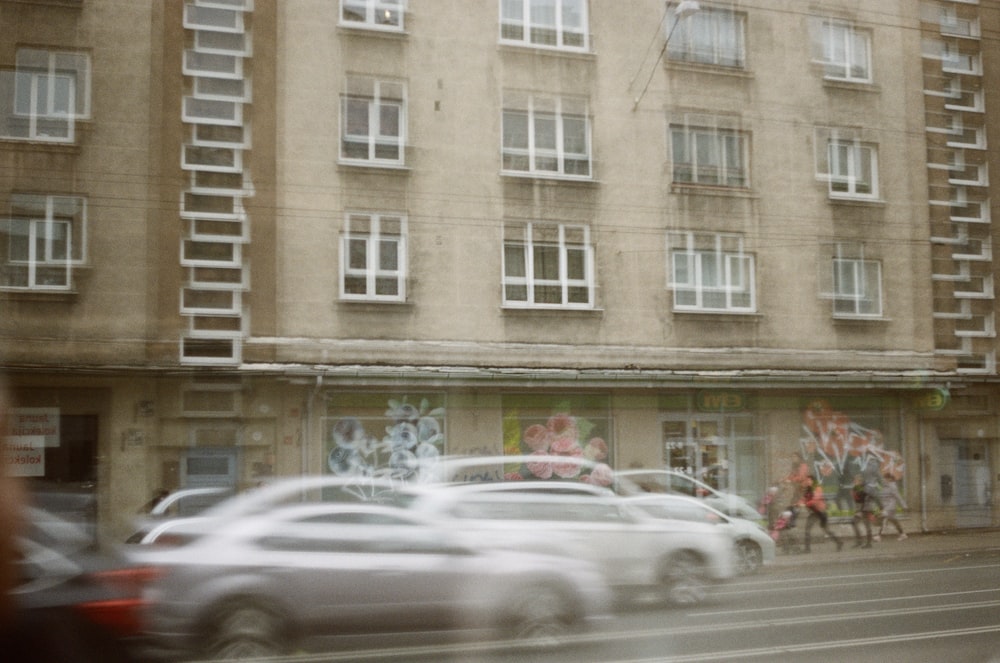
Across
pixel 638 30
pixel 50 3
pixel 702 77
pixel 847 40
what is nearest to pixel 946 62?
pixel 847 40

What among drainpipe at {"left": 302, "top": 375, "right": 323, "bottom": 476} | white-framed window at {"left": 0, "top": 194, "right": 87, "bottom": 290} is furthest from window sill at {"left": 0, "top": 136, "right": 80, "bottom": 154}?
drainpipe at {"left": 302, "top": 375, "right": 323, "bottom": 476}

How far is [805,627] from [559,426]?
7545 millimetres

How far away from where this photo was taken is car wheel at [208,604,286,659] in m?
6.93

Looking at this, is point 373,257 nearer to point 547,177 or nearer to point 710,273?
point 547,177

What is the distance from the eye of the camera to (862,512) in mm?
16375

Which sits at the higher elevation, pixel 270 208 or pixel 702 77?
pixel 702 77

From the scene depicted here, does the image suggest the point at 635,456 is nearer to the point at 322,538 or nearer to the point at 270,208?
the point at 270,208

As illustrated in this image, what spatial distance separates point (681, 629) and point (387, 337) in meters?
7.40

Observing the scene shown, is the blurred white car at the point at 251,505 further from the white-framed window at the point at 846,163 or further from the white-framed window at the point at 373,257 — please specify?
the white-framed window at the point at 846,163

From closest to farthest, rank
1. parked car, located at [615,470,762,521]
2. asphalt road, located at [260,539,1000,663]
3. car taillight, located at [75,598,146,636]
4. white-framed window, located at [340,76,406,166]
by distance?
car taillight, located at [75,598,146,636], asphalt road, located at [260,539,1000,663], parked car, located at [615,470,762,521], white-framed window, located at [340,76,406,166]

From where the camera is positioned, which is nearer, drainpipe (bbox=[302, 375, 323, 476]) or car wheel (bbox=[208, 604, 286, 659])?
car wheel (bbox=[208, 604, 286, 659])

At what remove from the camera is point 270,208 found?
572 inches

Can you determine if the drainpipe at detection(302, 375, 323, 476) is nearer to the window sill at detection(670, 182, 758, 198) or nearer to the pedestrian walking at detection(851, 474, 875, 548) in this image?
the window sill at detection(670, 182, 758, 198)

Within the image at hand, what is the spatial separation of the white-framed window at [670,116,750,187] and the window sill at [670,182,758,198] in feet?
0.18
